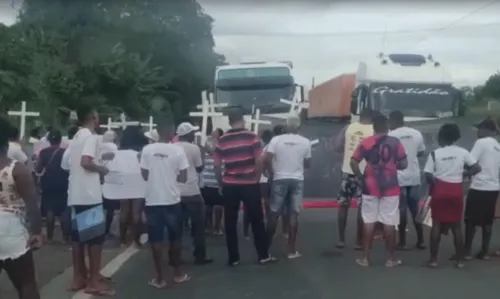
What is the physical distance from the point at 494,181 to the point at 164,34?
39.8 meters

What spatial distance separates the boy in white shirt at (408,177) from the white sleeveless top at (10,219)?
619cm

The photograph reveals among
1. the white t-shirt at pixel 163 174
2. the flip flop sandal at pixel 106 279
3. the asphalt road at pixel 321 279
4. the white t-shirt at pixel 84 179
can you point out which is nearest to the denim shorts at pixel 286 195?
the asphalt road at pixel 321 279

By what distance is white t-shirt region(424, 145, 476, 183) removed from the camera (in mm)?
11281

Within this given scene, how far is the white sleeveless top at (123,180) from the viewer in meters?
13.3

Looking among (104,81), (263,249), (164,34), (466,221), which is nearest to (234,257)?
(263,249)

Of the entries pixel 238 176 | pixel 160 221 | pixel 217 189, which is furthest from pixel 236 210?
pixel 217 189

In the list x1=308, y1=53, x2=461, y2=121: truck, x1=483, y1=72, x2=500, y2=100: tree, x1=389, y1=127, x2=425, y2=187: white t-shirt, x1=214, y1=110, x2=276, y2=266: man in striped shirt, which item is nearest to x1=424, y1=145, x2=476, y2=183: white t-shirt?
x1=389, y1=127, x2=425, y2=187: white t-shirt

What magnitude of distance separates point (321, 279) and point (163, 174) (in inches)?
83.0

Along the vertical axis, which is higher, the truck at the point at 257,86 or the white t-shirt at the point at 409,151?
the truck at the point at 257,86

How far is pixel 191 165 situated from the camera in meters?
11.7

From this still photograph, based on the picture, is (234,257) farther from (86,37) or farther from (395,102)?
(86,37)

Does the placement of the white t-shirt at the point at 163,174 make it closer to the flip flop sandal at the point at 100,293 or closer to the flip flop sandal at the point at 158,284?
the flip flop sandal at the point at 158,284

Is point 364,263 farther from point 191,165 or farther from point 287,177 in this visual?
point 191,165

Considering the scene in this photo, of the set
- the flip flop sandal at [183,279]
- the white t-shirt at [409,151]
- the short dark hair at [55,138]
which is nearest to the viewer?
the flip flop sandal at [183,279]
